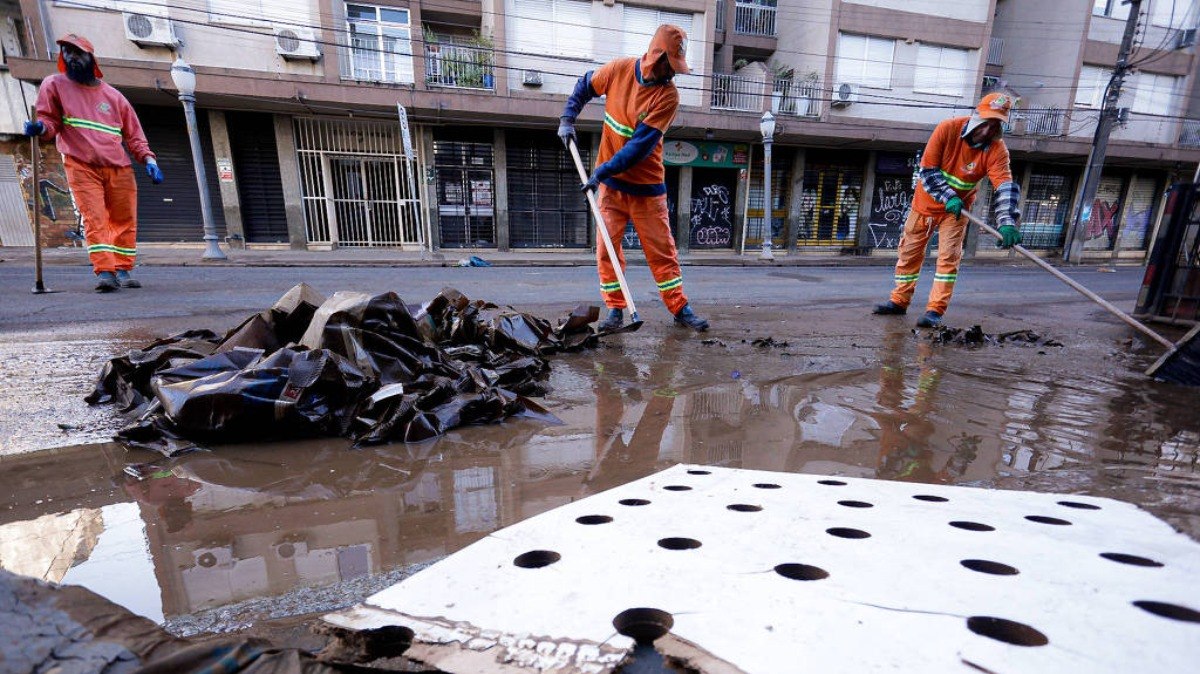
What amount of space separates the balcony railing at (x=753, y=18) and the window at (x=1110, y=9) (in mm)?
12099

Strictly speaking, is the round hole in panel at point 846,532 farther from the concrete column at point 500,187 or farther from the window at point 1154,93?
the window at point 1154,93

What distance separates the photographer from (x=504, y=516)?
1533 millimetres

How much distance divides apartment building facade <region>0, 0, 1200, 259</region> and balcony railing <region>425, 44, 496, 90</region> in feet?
0.25

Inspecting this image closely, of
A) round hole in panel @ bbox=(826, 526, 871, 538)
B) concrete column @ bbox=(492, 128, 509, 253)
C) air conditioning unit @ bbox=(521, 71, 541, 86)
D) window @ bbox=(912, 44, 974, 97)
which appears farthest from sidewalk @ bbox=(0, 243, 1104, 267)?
round hole in panel @ bbox=(826, 526, 871, 538)

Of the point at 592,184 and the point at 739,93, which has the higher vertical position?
the point at 739,93

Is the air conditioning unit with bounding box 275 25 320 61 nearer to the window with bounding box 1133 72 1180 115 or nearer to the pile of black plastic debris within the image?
the pile of black plastic debris

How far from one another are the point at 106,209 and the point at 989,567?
699 centimetres

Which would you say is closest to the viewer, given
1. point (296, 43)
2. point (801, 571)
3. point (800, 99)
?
point (801, 571)

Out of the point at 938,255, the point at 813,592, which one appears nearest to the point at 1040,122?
the point at 938,255

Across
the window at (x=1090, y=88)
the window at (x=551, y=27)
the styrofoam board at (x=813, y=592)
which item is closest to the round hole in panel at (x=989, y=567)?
the styrofoam board at (x=813, y=592)

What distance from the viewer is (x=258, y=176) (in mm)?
13844

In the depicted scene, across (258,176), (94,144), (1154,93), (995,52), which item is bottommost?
(94,144)

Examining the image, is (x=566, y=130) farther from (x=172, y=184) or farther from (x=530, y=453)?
(x=172, y=184)

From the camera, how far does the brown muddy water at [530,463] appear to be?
127 cm
